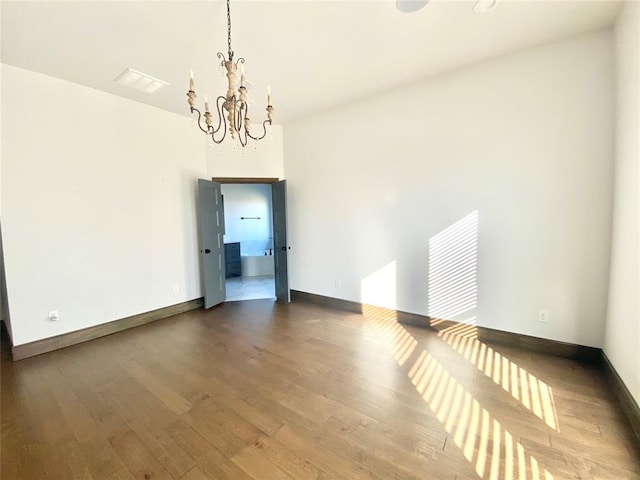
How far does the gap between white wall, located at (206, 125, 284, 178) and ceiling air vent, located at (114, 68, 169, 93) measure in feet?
4.35

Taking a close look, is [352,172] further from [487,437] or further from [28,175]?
[28,175]

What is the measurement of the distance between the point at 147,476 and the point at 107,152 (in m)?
3.60

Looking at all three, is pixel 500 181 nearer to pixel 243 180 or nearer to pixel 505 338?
pixel 505 338

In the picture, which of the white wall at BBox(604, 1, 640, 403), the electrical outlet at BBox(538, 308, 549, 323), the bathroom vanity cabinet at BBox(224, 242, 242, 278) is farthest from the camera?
the bathroom vanity cabinet at BBox(224, 242, 242, 278)

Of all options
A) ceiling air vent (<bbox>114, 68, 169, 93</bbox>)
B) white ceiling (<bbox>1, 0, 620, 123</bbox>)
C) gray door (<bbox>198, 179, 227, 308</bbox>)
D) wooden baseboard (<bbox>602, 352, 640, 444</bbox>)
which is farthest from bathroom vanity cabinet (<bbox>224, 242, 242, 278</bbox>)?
wooden baseboard (<bbox>602, 352, 640, 444</bbox>)

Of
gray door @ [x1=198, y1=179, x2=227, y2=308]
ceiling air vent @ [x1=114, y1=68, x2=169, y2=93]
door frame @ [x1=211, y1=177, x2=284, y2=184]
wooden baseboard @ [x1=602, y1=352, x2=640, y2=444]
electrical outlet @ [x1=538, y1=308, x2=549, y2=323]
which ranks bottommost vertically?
wooden baseboard @ [x1=602, y1=352, x2=640, y2=444]

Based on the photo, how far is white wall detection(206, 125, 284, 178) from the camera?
455 cm

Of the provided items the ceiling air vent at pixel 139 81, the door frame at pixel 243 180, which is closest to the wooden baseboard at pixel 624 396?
the door frame at pixel 243 180

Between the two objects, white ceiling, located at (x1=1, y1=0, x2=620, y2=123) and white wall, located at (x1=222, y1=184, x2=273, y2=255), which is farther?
white wall, located at (x1=222, y1=184, x2=273, y2=255)

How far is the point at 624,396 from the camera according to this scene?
1978 mm

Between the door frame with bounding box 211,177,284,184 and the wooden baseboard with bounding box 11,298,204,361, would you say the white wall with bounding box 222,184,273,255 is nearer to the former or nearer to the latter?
the door frame with bounding box 211,177,284,184

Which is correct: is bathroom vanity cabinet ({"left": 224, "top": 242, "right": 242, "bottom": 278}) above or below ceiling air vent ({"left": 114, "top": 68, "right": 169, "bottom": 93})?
below

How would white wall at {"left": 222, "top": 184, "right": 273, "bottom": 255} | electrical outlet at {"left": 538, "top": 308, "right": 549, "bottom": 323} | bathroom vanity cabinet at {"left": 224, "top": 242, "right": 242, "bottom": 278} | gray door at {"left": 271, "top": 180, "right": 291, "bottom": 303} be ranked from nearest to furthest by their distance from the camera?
electrical outlet at {"left": 538, "top": 308, "right": 549, "bottom": 323} → gray door at {"left": 271, "top": 180, "right": 291, "bottom": 303} → bathroom vanity cabinet at {"left": 224, "top": 242, "right": 242, "bottom": 278} → white wall at {"left": 222, "top": 184, "right": 273, "bottom": 255}

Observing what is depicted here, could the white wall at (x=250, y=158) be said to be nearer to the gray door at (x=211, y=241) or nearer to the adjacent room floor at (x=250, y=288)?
the gray door at (x=211, y=241)
